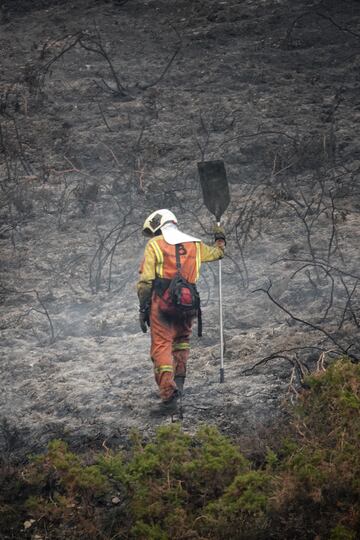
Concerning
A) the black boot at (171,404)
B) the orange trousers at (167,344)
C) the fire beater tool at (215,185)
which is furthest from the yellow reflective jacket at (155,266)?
the fire beater tool at (215,185)

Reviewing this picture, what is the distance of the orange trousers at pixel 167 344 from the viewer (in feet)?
23.3

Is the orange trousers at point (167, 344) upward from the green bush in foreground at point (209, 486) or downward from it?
upward

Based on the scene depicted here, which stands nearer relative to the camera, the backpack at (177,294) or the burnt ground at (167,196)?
the backpack at (177,294)

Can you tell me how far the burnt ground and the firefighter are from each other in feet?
1.08

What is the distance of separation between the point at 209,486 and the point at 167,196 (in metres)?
6.55

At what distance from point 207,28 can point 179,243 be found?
10.8 meters

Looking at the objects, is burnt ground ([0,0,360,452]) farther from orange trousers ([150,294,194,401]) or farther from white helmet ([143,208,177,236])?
white helmet ([143,208,177,236])

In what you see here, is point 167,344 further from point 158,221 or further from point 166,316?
point 158,221

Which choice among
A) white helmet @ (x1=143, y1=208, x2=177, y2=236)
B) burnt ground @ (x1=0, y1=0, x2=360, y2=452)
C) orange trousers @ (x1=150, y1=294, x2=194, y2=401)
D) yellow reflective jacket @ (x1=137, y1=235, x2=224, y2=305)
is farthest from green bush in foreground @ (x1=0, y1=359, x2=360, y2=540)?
white helmet @ (x1=143, y1=208, x2=177, y2=236)

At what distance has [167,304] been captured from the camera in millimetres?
7238

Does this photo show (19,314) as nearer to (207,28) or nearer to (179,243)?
(179,243)

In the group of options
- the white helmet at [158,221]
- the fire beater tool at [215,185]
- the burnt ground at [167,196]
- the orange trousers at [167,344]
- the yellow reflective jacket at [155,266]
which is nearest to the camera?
the orange trousers at [167,344]

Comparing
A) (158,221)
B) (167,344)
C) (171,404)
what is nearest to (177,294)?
(167,344)

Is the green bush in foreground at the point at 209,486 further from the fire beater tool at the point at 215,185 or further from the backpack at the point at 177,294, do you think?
the fire beater tool at the point at 215,185
